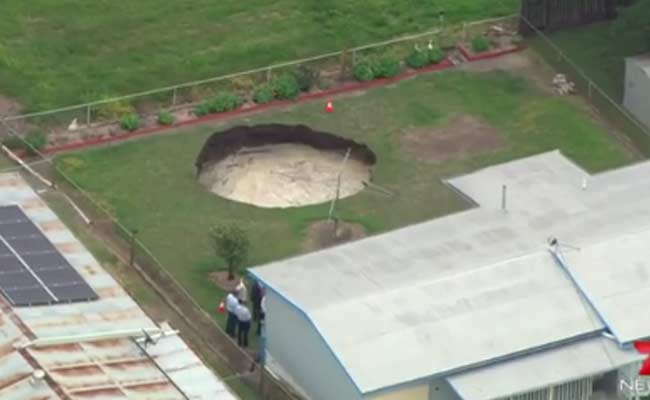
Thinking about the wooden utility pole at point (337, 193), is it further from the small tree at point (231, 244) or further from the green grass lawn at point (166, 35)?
the green grass lawn at point (166, 35)

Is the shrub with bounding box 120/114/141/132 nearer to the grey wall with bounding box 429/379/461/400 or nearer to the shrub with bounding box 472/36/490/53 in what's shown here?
the shrub with bounding box 472/36/490/53

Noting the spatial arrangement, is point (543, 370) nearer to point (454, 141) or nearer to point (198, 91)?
point (454, 141)

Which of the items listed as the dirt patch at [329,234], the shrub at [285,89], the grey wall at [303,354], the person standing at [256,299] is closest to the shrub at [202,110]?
the shrub at [285,89]

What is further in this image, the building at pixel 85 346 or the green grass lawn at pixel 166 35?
the green grass lawn at pixel 166 35

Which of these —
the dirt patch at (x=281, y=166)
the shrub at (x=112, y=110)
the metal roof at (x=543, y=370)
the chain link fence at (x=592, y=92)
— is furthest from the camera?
the shrub at (x=112, y=110)

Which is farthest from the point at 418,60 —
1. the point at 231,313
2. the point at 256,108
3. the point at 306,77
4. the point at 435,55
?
the point at 231,313

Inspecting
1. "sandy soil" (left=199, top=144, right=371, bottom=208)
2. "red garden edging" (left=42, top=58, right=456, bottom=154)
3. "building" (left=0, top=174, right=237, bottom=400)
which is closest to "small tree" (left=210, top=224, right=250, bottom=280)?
"sandy soil" (left=199, top=144, right=371, bottom=208)
